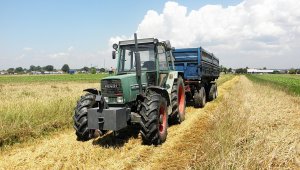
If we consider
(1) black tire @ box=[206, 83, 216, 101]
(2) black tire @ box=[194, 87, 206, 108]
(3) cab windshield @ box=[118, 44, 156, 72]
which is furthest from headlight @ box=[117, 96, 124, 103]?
(1) black tire @ box=[206, 83, 216, 101]

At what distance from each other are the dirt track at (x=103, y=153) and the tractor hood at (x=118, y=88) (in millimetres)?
1047

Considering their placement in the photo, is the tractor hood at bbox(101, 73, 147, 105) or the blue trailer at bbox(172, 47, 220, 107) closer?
the tractor hood at bbox(101, 73, 147, 105)

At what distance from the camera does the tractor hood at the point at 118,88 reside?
714 centimetres

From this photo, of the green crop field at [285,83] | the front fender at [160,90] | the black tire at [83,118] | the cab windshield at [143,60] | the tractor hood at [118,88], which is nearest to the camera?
the tractor hood at [118,88]

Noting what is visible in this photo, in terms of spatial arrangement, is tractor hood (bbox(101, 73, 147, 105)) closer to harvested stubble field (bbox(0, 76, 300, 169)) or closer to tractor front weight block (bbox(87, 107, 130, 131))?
tractor front weight block (bbox(87, 107, 130, 131))

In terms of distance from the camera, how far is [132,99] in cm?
749

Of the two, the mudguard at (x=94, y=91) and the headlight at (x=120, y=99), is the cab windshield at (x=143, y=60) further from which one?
the headlight at (x=120, y=99)

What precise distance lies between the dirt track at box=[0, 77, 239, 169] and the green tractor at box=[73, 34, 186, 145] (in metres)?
0.35

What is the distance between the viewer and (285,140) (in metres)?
5.99

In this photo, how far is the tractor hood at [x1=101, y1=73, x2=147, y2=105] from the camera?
714 cm

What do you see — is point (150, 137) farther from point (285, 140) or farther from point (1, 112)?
point (1, 112)

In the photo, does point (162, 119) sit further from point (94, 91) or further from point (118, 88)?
point (94, 91)

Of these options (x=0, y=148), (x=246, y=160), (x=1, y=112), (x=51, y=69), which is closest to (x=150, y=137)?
(x=246, y=160)

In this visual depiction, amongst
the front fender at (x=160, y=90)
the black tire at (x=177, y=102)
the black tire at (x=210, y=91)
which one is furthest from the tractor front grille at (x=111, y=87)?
the black tire at (x=210, y=91)
